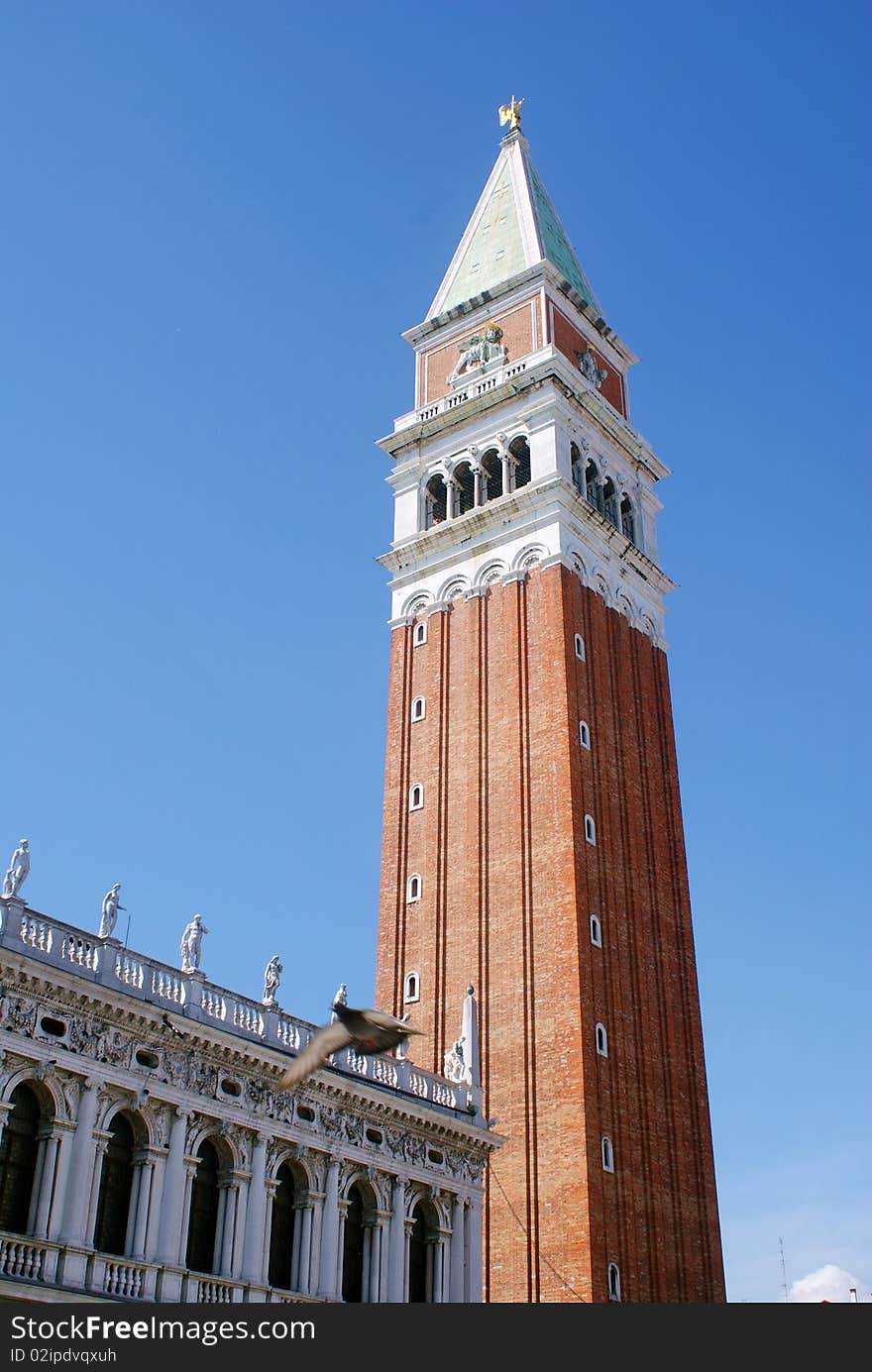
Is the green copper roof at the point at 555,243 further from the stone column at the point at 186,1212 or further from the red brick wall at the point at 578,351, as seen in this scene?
the stone column at the point at 186,1212

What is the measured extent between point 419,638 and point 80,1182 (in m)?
31.9

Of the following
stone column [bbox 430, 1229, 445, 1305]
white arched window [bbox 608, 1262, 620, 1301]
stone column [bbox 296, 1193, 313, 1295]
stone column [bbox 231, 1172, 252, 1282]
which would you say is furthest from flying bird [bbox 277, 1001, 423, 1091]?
white arched window [bbox 608, 1262, 620, 1301]

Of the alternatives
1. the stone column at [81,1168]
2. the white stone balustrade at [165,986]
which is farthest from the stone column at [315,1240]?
the stone column at [81,1168]

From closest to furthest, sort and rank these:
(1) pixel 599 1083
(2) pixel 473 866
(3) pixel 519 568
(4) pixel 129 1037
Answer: (4) pixel 129 1037 < (1) pixel 599 1083 < (2) pixel 473 866 < (3) pixel 519 568

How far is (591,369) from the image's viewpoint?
205 ft

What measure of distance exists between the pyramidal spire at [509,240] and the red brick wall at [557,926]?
1644cm

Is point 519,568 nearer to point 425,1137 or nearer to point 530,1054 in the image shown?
point 530,1054

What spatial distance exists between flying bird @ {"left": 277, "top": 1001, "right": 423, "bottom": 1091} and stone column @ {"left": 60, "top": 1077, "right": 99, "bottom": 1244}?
7.11 m

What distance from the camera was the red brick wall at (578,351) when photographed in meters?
60.3

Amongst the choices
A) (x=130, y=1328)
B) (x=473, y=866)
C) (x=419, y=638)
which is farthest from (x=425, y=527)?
(x=130, y=1328)

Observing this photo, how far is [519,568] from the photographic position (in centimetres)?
5381

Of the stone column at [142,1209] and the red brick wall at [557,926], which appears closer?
the stone column at [142,1209]

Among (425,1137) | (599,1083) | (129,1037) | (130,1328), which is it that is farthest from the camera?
(599,1083)

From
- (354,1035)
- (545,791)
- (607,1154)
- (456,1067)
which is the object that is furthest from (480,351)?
(354,1035)
